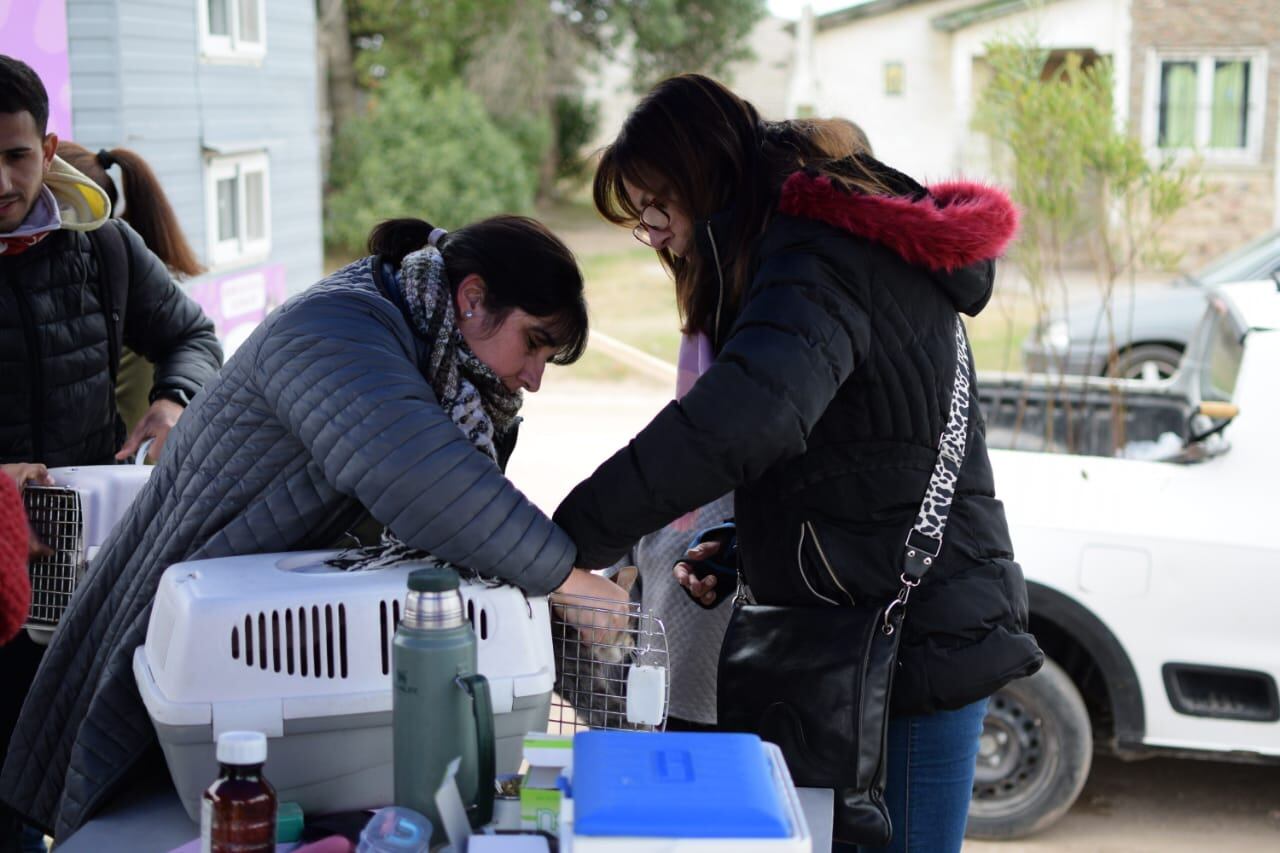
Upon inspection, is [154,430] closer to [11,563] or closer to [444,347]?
[444,347]

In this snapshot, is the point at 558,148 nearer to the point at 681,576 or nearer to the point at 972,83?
the point at 972,83

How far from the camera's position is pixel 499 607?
6.20 feet

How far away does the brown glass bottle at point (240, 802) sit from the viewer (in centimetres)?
158

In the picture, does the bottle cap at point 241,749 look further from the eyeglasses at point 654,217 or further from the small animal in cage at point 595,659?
the eyeglasses at point 654,217

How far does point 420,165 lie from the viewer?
853 inches

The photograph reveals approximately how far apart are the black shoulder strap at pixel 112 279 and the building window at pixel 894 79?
2308 cm

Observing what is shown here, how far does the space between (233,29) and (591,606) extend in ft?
39.1

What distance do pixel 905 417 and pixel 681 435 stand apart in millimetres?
369

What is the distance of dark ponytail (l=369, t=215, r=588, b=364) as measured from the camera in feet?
7.24

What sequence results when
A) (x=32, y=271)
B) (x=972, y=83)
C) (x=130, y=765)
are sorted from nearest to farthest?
(x=130, y=765) → (x=32, y=271) → (x=972, y=83)

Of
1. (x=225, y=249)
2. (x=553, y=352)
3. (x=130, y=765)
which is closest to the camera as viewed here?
(x=130, y=765)

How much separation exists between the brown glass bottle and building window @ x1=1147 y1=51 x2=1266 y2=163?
66.9 feet

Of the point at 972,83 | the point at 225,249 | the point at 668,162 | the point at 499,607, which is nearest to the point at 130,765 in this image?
the point at 499,607

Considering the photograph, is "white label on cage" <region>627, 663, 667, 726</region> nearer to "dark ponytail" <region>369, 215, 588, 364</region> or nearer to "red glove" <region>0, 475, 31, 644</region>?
"dark ponytail" <region>369, 215, 588, 364</region>
